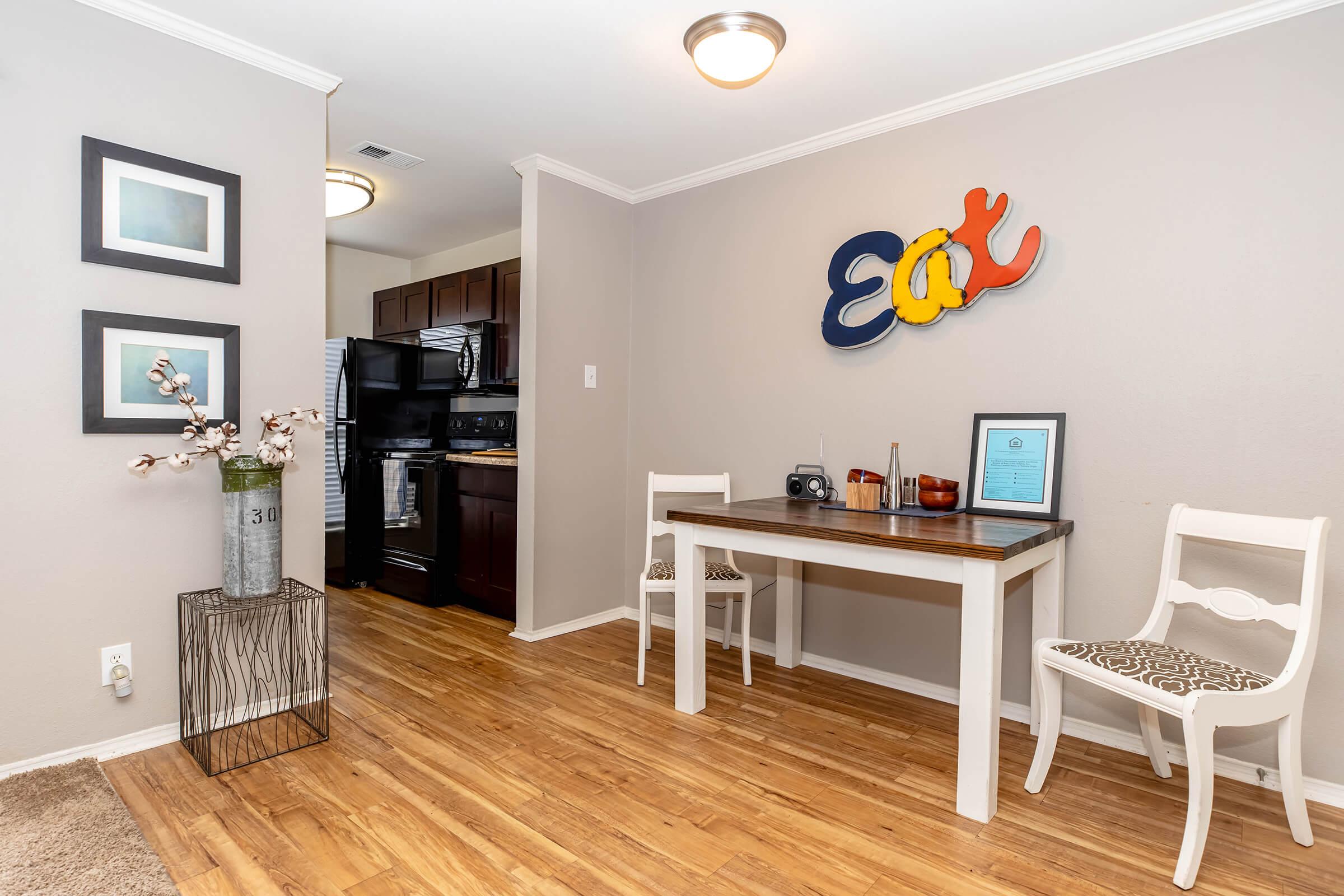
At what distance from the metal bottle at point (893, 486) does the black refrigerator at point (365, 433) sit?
9.24 ft

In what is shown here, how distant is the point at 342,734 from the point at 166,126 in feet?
7.12

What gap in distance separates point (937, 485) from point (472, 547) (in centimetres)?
268

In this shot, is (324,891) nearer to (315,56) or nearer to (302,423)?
(302,423)

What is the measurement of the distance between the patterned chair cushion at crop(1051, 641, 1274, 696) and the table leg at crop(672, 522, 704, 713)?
1.21 meters

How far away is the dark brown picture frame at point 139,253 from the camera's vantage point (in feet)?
7.17

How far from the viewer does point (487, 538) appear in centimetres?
405

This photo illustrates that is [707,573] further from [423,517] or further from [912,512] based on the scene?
[423,517]

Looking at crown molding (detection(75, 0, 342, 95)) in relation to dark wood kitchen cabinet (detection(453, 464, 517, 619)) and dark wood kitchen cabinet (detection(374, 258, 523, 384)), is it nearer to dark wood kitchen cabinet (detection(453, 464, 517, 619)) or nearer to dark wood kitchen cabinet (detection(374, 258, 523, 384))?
dark wood kitchen cabinet (detection(374, 258, 523, 384))

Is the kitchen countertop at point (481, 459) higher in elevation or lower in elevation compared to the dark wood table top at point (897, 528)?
higher

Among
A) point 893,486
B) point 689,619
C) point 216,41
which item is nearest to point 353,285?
point 216,41

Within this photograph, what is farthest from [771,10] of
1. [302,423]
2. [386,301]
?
[386,301]

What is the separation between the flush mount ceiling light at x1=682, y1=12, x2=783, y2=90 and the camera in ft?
7.52

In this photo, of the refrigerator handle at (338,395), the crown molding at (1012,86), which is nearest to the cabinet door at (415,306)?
the refrigerator handle at (338,395)

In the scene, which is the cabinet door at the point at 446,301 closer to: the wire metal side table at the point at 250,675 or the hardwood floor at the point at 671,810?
the wire metal side table at the point at 250,675
